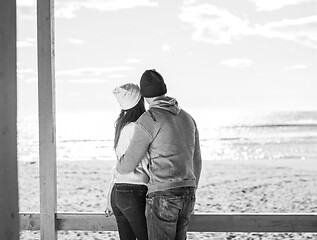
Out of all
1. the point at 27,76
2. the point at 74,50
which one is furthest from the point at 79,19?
the point at 27,76

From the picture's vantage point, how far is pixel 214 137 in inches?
822

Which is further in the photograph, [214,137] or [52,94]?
[214,137]

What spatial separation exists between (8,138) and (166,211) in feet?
3.69

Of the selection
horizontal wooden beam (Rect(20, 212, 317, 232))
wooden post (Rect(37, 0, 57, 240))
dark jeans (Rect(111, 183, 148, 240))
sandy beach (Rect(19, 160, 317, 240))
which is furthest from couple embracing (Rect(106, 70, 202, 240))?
sandy beach (Rect(19, 160, 317, 240))

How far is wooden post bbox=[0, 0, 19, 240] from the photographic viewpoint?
1.77 meters

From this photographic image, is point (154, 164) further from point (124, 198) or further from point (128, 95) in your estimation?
point (128, 95)

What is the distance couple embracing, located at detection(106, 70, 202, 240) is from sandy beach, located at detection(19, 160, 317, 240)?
558 cm

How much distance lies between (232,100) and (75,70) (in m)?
5.82

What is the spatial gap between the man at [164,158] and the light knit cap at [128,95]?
13cm

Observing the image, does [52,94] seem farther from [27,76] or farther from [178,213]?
[27,76]

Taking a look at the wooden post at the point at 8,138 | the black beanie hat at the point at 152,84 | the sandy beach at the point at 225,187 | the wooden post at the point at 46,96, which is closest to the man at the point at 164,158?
the black beanie hat at the point at 152,84

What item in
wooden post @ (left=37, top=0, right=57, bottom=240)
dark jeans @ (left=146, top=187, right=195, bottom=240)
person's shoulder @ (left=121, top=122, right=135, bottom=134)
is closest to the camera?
dark jeans @ (left=146, top=187, right=195, bottom=240)

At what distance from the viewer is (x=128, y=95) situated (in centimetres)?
299

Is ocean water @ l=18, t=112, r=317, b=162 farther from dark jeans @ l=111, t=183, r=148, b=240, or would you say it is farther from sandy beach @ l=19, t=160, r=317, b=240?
dark jeans @ l=111, t=183, r=148, b=240
